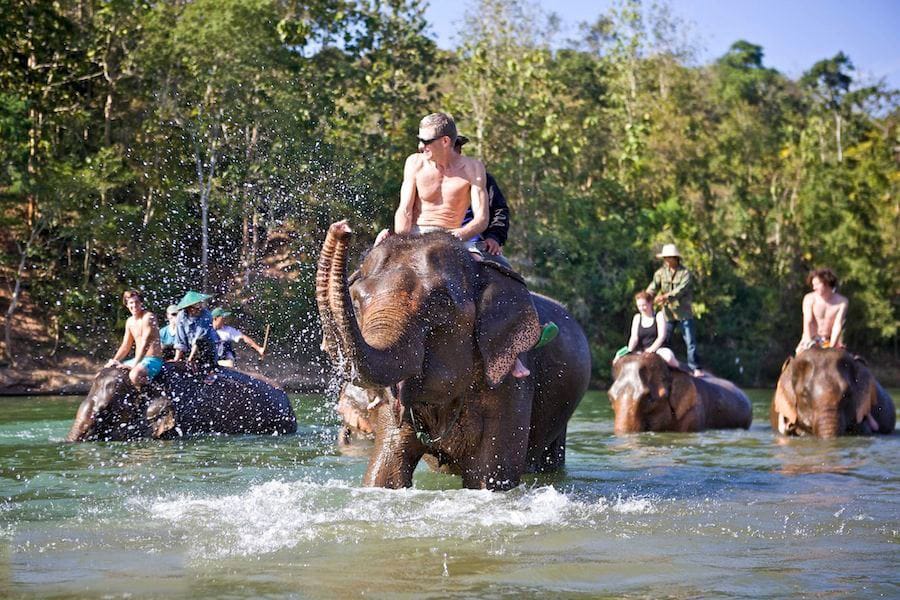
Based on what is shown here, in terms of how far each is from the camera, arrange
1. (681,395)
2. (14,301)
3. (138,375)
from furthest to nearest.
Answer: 1. (14,301)
2. (681,395)
3. (138,375)

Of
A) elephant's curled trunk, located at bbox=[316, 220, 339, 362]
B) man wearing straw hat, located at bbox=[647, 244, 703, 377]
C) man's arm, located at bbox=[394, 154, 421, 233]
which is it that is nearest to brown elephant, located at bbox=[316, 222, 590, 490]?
elephant's curled trunk, located at bbox=[316, 220, 339, 362]

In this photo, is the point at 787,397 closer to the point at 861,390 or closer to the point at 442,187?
the point at 861,390

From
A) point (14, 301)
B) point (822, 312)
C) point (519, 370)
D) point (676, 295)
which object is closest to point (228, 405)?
point (676, 295)

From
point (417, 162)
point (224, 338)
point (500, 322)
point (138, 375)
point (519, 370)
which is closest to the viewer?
point (500, 322)

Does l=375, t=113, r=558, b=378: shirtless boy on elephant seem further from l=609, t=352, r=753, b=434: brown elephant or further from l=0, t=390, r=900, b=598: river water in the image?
l=609, t=352, r=753, b=434: brown elephant

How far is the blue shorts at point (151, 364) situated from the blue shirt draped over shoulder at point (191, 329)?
587 mm

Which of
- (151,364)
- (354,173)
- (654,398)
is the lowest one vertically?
(654,398)

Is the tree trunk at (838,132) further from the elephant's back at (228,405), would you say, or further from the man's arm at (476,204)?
the man's arm at (476,204)

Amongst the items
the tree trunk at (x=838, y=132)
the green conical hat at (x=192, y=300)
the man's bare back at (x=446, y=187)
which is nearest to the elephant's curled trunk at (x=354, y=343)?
the man's bare back at (x=446, y=187)

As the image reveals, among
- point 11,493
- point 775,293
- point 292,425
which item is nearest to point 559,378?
point 11,493

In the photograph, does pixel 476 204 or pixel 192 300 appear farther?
pixel 192 300

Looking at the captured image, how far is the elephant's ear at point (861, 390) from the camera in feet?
47.1

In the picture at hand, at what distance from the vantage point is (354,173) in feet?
91.2

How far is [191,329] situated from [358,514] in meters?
7.33
